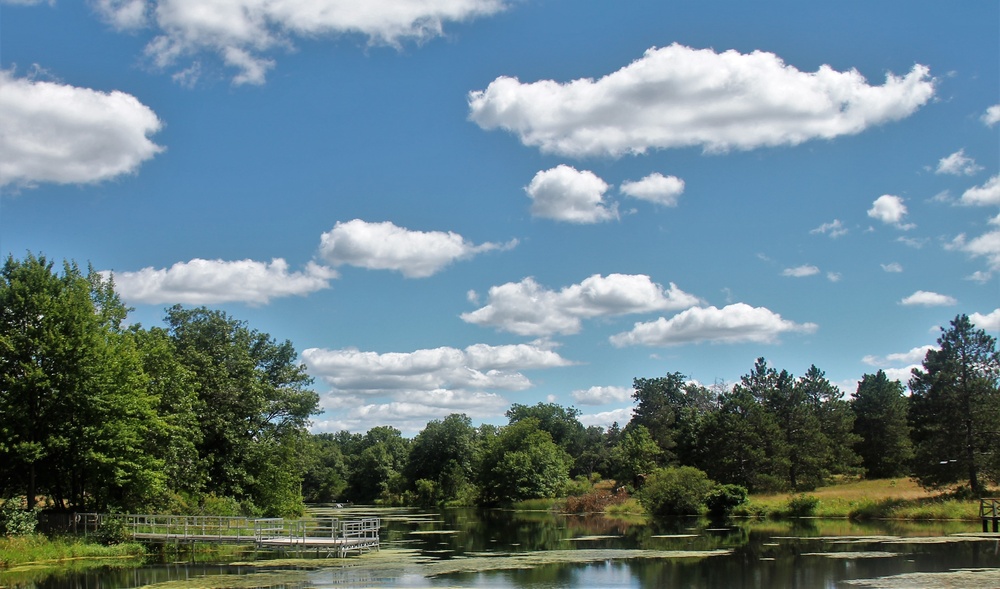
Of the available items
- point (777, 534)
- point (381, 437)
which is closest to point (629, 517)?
point (777, 534)

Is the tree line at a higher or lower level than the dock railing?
higher

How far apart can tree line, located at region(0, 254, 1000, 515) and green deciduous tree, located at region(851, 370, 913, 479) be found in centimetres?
22

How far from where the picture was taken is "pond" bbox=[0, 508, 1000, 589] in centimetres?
3112

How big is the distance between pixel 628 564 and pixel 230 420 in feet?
103

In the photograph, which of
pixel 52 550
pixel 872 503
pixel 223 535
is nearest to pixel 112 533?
pixel 52 550

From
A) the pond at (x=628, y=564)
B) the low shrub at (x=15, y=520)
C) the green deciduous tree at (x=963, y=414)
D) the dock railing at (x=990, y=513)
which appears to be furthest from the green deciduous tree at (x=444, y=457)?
the low shrub at (x=15, y=520)

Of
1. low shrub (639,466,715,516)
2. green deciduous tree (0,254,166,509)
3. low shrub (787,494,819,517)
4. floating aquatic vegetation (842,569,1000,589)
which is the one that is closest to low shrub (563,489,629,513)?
low shrub (639,466,715,516)

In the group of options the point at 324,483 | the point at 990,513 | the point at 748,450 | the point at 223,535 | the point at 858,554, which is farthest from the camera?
the point at 324,483

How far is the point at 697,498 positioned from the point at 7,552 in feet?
186

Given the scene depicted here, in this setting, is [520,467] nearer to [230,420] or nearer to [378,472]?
[378,472]

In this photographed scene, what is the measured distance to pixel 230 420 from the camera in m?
56.1

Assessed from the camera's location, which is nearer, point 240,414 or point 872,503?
point 240,414

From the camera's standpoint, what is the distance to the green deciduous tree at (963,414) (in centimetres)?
5841

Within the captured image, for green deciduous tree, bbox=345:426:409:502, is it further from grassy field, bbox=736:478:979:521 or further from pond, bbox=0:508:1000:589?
pond, bbox=0:508:1000:589
